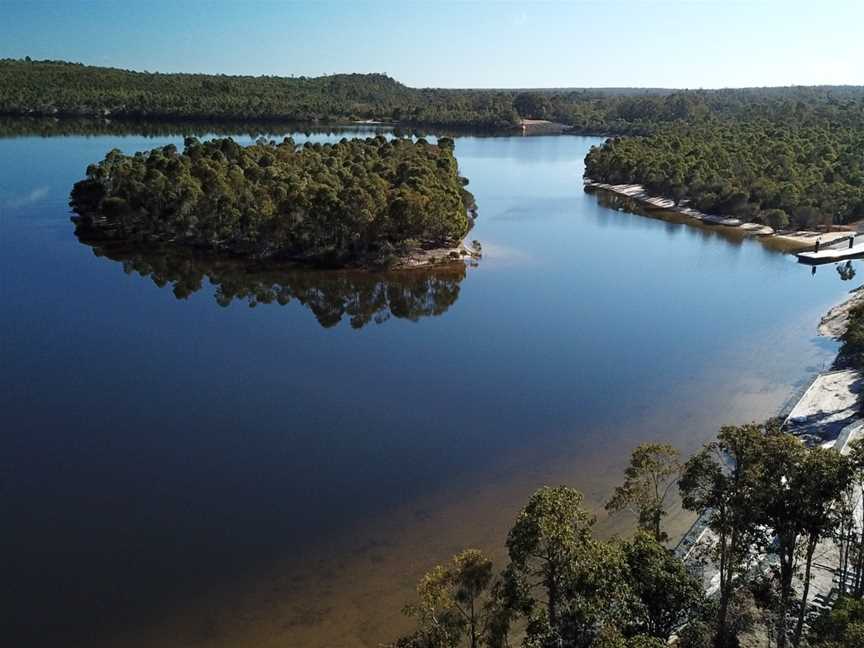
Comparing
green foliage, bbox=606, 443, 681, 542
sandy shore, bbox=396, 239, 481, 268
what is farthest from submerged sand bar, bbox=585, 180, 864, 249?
green foliage, bbox=606, 443, 681, 542

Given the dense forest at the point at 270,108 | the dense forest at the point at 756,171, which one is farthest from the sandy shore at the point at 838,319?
the dense forest at the point at 270,108

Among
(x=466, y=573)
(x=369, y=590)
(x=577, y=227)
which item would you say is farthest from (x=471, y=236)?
(x=466, y=573)

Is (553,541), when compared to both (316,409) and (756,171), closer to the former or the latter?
(316,409)

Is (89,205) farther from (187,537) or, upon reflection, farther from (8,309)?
(187,537)

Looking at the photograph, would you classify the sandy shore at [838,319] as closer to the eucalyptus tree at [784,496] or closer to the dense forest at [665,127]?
the dense forest at [665,127]

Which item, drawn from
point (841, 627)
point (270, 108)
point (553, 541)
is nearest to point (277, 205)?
point (553, 541)

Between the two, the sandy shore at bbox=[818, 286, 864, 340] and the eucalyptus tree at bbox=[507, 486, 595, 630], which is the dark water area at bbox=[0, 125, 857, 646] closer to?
the sandy shore at bbox=[818, 286, 864, 340]
